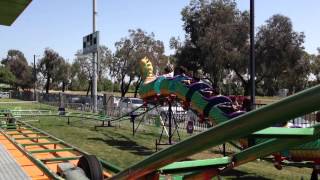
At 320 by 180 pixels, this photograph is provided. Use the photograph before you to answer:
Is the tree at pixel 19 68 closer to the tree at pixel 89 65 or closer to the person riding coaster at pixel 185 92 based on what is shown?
the tree at pixel 89 65

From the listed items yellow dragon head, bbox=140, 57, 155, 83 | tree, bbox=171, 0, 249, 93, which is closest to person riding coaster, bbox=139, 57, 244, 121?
yellow dragon head, bbox=140, 57, 155, 83

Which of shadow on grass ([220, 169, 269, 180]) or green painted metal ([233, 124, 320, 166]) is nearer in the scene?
green painted metal ([233, 124, 320, 166])

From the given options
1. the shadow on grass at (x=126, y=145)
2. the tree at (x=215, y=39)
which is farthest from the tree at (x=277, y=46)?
the shadow on grass at (x=126, y=145)

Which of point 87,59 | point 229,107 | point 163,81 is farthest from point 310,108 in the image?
point 87,59

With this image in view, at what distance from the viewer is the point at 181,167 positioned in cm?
342

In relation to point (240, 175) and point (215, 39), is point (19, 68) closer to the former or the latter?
point (215, 39)

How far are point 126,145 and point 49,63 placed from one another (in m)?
68.4

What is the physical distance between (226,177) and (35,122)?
50.8 feet

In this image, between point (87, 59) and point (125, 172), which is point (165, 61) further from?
point (125, 172)

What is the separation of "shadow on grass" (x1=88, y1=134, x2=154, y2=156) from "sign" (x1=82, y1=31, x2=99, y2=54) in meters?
13.8

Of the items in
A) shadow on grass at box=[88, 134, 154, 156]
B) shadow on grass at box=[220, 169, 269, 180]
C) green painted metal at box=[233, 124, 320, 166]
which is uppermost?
green painted metal at box=[233, 124, 320, 166]

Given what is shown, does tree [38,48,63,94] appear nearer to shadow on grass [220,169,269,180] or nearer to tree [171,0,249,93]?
tree [171,0,249,93]

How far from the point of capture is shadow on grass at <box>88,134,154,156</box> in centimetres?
1281

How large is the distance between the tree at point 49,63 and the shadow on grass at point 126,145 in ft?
213
